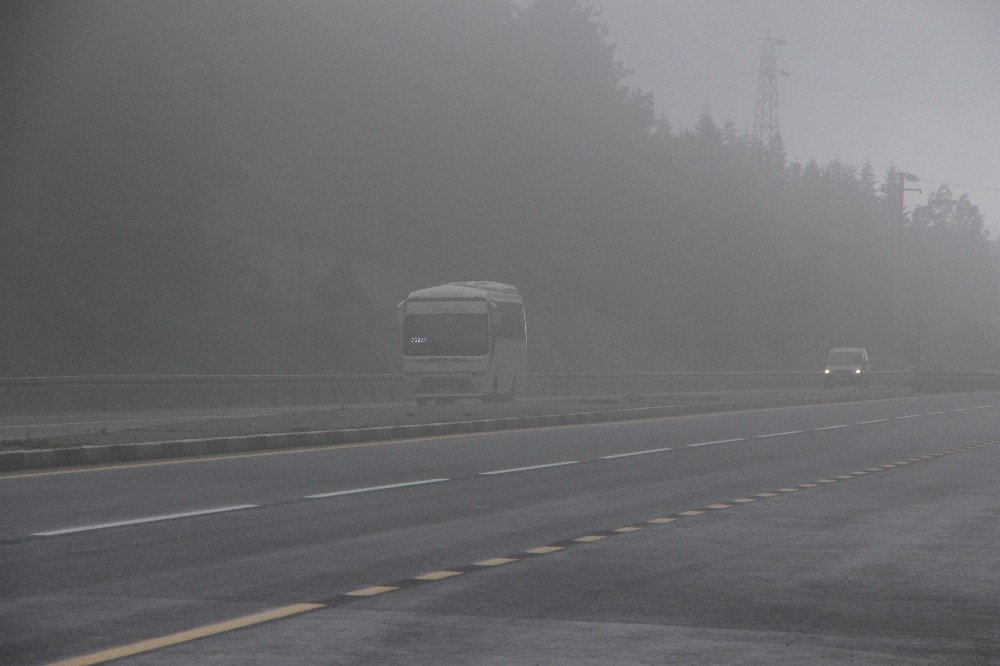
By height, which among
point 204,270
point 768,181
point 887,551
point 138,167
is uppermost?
point 768,181

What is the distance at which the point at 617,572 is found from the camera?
370 inches

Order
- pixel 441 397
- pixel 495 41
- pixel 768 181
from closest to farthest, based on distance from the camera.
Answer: pixel 441 397 < pixel 495 41 < pixel 768 181

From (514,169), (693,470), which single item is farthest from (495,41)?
(693,470)

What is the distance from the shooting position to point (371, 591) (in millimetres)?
8414

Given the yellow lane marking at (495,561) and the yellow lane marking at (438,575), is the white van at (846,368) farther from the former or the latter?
the yellow lane marking at (438,575)

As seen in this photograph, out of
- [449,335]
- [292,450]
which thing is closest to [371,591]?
[292,450]

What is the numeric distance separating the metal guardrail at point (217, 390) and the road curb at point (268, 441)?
11.3 meters

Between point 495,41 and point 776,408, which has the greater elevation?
point 495,41

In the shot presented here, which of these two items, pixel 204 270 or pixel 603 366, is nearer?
pixel 204 270

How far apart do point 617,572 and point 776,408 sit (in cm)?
3704

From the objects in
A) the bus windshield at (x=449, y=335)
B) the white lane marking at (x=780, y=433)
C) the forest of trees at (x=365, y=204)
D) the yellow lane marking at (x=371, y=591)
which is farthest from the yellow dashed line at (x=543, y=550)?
the forest of trees at (x=365, y=204)

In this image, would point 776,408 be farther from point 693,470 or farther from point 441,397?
point 693,470

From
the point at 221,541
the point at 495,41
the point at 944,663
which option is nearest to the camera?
the point at 944,663

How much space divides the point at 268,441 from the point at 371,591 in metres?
13.7
